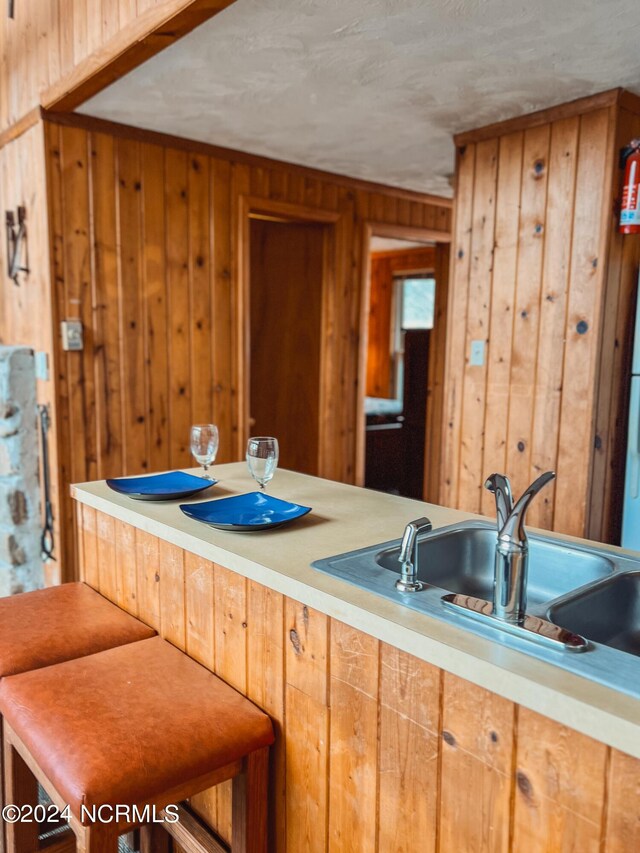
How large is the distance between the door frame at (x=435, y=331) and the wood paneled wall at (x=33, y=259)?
6.50ft

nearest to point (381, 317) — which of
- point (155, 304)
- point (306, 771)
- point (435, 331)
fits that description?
point (435, 331)

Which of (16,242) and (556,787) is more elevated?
(16,242)

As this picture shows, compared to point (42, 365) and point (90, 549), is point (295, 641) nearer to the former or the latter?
point (90, 549)

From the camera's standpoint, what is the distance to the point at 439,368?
494cm

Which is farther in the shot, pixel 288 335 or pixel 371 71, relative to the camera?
pixel 288 335

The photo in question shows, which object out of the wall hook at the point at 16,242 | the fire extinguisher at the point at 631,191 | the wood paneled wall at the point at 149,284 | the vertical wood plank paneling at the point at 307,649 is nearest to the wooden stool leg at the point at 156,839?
the vertical wood plank paneling at the point at 307,649

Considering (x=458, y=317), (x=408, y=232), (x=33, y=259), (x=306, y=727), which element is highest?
(x=408, y=232)

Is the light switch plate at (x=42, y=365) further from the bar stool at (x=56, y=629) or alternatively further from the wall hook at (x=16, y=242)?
the bar stool at (x=56, y=629)

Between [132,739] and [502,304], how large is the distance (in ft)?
8.05

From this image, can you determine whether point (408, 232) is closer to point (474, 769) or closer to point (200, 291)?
point (200, 291)

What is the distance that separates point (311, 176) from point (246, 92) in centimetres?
125

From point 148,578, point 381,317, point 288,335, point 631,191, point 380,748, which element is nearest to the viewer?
point 380,748

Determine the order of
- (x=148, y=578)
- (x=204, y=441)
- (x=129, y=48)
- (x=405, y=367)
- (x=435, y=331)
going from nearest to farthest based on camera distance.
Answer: (x=148, y=578) < (x=204, y=441) < (x=129, y=48) < (x=435, y=331) < (x=405, y=367)

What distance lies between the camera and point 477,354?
10.6 feet
